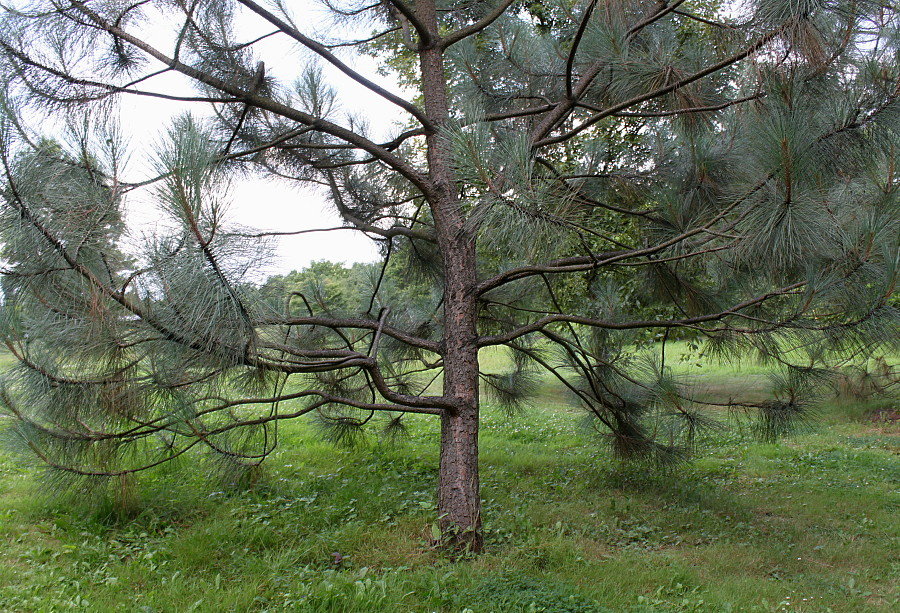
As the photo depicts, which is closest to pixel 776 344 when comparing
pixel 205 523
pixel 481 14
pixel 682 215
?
pixel 682 215

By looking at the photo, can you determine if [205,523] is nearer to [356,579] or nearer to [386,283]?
[356,579]

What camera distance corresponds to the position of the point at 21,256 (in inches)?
90.0

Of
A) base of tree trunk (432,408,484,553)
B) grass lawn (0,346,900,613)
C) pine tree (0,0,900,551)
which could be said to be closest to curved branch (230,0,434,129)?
pine tree (0,0,900,551)

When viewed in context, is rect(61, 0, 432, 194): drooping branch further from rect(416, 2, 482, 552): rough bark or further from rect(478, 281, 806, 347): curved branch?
rect(478, 281, 806, 347): curved branch

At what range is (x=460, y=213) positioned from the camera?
3682 mm

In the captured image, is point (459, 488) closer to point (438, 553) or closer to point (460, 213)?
point (438, 553)

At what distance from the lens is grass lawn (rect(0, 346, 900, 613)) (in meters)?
2.77

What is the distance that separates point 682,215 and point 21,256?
343 cm

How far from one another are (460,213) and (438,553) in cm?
195

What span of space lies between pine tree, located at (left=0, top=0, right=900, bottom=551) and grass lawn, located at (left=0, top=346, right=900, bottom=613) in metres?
0.41

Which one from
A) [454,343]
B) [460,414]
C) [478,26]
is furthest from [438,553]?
[478,26]

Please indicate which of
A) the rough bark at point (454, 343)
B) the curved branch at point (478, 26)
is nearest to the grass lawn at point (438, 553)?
the rough bark at point (454, 343)

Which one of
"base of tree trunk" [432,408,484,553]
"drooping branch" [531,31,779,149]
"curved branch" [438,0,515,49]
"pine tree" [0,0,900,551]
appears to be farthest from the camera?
"curved branch" [438,0,515,49]

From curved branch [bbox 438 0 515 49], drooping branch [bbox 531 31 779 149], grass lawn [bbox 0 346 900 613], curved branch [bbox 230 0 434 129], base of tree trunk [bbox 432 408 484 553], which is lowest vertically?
grass lawn [bbox 0 346 900 613]
